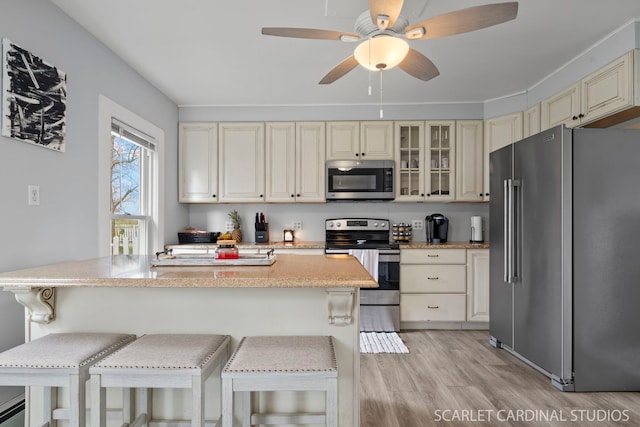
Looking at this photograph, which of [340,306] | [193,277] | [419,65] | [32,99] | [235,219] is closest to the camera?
[193,277]

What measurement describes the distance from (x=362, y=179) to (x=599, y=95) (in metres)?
2.14

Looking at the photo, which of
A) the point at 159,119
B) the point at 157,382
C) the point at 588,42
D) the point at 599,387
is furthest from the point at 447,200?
the point at 157,382

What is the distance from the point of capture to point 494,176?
3.19 metres

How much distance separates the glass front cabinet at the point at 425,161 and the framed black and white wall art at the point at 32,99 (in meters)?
3.08

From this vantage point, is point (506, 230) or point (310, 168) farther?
point (310, 168)

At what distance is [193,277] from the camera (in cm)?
136

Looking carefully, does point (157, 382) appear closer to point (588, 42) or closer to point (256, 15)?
point (256, 15)

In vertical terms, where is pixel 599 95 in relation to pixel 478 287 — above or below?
above

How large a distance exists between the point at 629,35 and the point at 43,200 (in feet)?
12.8

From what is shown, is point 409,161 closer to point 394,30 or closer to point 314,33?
point 394,30

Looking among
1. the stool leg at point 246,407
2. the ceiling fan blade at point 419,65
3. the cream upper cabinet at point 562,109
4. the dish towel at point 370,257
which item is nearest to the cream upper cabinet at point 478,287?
the dish towel at point 370,257

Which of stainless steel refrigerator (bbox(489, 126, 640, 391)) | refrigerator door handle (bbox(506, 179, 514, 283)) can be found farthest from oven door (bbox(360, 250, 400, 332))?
stainless steel refrigerator (bbox(489, 126, 640, 391))

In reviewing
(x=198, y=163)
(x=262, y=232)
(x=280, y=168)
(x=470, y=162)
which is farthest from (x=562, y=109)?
(x=198, y=163)

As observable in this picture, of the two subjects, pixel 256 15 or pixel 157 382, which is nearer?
pixel 157 382
